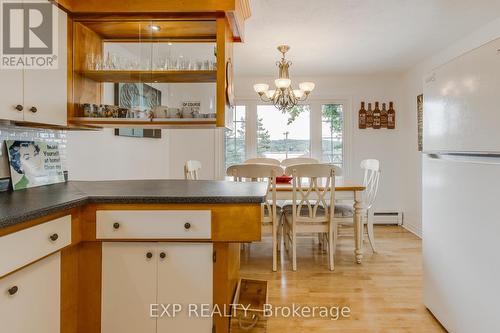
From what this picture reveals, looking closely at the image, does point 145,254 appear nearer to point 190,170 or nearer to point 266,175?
point 266,175

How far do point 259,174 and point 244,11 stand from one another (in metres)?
1.35

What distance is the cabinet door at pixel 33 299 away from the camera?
121cm

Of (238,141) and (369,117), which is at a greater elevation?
(369,117)

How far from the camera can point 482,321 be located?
166 centimetres

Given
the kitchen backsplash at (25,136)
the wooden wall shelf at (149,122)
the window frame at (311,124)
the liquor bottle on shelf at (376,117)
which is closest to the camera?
the kitchen backsplash at (25,136)

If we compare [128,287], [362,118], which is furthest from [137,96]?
[362,118]

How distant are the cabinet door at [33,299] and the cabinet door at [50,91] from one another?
0.76 meters

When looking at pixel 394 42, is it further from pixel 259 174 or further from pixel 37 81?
pixel 37 81

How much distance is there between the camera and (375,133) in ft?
16.9

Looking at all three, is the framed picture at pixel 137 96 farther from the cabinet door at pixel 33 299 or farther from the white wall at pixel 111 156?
the cabinet door at pixel 33 299

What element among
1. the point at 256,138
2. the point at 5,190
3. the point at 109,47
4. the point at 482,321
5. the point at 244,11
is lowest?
the point at 482,321

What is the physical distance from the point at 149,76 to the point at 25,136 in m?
0.81

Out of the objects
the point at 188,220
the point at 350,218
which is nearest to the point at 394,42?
the point at 350,218

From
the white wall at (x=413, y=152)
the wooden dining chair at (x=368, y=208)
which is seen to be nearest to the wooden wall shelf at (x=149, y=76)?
the wooden dining chair at (x=368, y=208)
